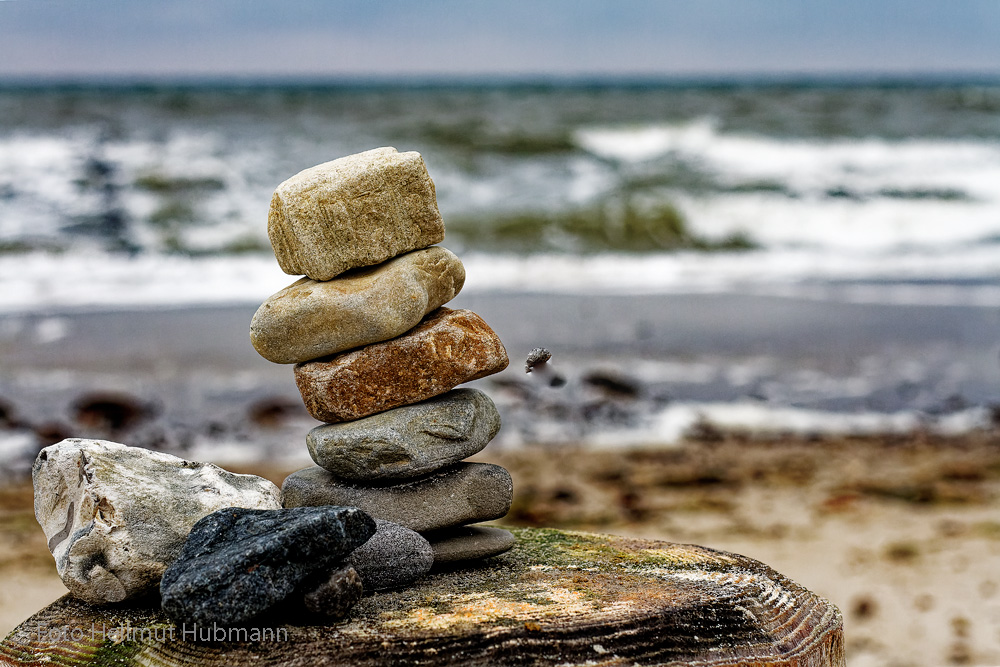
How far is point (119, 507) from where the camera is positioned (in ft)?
11.7

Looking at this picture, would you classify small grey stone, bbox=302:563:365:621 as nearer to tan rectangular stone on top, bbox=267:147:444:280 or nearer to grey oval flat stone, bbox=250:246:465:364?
grey oval flat stone, bbox=250:246:465:364

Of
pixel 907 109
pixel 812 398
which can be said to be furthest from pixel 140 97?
pixel 812 398

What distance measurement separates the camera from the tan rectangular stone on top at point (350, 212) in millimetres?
3762

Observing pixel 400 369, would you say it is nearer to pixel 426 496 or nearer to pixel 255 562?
pixel 426 496

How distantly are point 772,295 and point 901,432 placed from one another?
520 cm

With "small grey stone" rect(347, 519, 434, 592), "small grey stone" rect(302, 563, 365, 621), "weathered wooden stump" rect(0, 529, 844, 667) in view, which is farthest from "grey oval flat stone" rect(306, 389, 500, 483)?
"small grey stone" rect(302, 563, 365, 621)

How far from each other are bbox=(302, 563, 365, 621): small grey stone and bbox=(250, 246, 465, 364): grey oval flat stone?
3.08 feet

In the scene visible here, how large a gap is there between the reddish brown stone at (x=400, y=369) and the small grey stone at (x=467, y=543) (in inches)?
23.2

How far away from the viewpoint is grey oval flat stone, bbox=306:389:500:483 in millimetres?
3861

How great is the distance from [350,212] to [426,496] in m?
1.17

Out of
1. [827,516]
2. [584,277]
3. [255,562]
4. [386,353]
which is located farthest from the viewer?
[584,277]

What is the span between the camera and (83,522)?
356cm

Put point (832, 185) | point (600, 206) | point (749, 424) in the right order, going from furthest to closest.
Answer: point (832, 185), point (600, 206), point (749, 424)

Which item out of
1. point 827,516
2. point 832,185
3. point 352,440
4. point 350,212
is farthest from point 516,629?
point 832,185
